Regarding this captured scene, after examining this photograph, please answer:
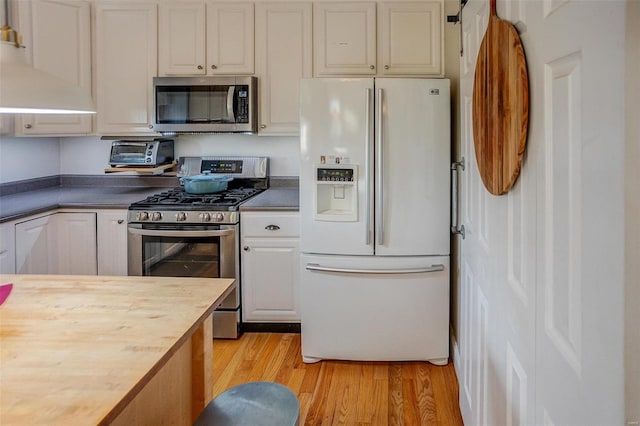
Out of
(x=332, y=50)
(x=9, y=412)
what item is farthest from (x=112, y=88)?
(x=9, y=412)

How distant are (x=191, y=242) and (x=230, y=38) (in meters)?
1.44

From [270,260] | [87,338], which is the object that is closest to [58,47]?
[270,260]

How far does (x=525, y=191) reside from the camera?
1279 millimetres

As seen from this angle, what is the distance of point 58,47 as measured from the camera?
3.60m

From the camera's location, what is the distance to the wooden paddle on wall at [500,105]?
127cm

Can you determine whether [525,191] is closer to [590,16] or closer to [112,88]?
[590,16]

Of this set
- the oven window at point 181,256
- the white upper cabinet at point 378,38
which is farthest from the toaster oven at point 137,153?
the white upper cabinet at point 378,38

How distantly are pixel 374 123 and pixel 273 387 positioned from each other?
1.72m

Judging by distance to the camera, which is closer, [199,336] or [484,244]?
[199,336]

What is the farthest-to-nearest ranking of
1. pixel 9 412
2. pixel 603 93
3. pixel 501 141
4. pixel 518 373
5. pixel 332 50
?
pixel 332 50, pixel 501 141, pixel 518 373, pixel 9 412, pixel 603 93

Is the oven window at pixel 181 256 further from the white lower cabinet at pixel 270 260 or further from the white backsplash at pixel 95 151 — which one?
the white backsplash at pixel 95 151

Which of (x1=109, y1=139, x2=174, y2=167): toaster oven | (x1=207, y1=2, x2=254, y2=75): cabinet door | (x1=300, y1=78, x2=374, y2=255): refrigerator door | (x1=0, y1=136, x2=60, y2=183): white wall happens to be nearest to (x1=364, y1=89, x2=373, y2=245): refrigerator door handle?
(x1=300, y1=78, x2=374, y2=255): refrigerator door

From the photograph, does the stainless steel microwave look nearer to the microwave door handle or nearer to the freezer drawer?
the microwave door handle

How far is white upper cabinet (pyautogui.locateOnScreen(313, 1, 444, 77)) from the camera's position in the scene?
3.44 m
